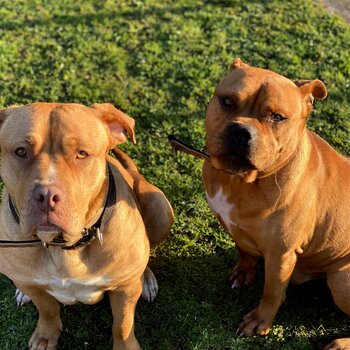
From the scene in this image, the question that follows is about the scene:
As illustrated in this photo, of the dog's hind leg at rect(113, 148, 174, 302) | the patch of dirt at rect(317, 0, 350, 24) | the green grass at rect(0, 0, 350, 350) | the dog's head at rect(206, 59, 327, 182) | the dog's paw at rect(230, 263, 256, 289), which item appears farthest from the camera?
the patch of dirt at rect(317, 0, 350, 24)

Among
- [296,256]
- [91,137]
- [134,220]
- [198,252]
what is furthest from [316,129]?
[91,137]

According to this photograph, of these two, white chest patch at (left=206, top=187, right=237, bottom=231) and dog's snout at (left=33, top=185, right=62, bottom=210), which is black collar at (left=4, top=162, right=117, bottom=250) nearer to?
dog's snout at (left=33, top=185, right=62, bottom=210)

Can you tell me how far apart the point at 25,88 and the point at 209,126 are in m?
3.19

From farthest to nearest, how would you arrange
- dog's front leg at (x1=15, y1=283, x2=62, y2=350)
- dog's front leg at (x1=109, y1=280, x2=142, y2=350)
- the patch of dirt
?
the patch of dirt, dog's front leg at (x1=15, y1=283, x2=62, y2=350), dog's front leg at (x1=109, y1=280, x2=142, y2=350)

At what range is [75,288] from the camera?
10.8 feet

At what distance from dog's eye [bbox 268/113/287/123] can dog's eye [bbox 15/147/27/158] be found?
1.46 meters

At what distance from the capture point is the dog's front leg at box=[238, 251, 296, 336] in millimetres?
3577

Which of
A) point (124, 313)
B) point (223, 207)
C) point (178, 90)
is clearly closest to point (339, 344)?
point (223, 207)

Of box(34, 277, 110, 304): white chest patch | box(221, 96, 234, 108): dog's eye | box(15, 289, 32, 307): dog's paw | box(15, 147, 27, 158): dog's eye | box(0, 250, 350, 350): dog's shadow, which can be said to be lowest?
box(15, 289, 32, 307): dog's paw

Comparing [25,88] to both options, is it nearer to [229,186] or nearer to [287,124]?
[229,186]

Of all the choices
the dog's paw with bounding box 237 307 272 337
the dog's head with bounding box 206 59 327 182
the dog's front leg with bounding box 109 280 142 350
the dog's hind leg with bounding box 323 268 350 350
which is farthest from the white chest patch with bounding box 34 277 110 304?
the dog's hind leg with bounding box 323 268 350 350

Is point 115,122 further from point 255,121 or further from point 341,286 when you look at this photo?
point 341,286

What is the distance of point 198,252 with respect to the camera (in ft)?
15.4

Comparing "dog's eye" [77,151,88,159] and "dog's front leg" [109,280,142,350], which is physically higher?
"dog's eye" [77,151,88,159]
